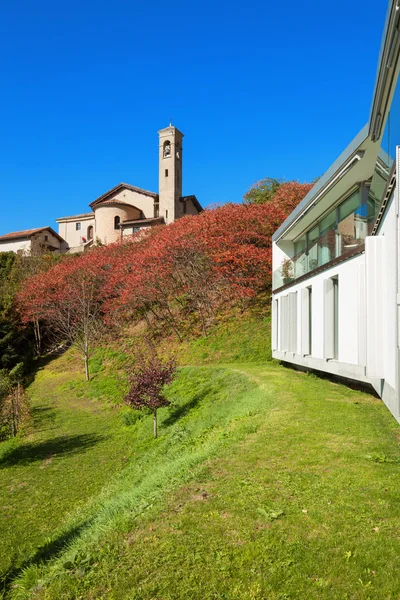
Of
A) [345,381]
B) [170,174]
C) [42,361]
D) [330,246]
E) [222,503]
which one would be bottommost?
[42,361]

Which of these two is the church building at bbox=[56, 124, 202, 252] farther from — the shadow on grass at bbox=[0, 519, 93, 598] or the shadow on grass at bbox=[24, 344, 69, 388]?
the shadow on grass at bbox=[0, 519, 93, 598]

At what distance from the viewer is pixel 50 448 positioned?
42.8 feet

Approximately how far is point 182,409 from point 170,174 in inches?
1565

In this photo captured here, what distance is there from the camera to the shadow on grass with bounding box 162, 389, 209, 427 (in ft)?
43.6

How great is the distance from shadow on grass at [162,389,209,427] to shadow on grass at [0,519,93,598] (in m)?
6.45

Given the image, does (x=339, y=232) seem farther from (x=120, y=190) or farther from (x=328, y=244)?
(x=120, y=190)

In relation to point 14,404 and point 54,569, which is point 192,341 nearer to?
point 14,404

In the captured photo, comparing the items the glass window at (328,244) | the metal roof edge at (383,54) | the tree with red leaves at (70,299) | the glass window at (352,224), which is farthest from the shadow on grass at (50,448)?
the tree with red leaves at (70,299)

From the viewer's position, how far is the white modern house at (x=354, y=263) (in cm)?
479

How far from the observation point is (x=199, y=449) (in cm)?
848

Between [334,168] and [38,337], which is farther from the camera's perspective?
[38,337]

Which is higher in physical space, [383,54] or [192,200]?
[192,200]

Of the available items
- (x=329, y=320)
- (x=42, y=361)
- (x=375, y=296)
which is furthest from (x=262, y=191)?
(x=375, y=296)

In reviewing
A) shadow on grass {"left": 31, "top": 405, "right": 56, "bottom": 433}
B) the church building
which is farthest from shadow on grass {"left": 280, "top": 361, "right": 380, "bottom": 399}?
the church building
